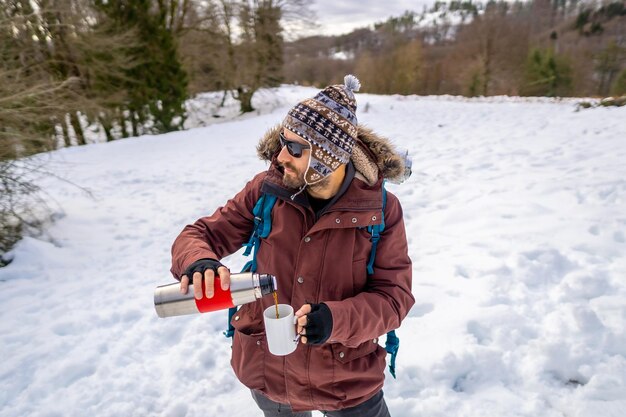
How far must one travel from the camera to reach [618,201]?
15.2 ft

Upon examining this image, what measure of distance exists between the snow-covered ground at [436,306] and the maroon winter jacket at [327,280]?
1.13 m

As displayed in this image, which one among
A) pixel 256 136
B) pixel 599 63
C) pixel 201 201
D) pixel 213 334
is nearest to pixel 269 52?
pixel 256 136

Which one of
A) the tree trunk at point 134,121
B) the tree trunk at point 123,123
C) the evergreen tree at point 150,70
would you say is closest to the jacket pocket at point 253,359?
the evergreen tree at point 150,70

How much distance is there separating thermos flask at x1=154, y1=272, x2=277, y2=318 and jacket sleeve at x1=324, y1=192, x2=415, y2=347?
261 mm

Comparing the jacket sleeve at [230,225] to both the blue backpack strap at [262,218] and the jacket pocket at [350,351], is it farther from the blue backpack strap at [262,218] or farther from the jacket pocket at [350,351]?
the jacket pocket at [350,351]

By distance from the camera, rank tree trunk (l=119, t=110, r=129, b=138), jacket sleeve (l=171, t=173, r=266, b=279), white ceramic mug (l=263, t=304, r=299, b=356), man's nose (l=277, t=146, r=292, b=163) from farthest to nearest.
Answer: tree trunk (l=119, t=110, r=129, b=138), jacket sleeve (l=171, t=173, r=266, b=279), man's nose (l=277, t=146, r=292, b=163), white ceramic mug (l=263, t=304, r=299, b=356)

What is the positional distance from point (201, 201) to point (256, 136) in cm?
716

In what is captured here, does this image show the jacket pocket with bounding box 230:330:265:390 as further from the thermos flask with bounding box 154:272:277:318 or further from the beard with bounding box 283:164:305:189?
the beard with bounding box 283:164:305:189

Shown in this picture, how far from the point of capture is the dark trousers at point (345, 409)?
164 cm

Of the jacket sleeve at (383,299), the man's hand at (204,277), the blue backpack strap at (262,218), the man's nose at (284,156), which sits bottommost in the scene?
the jacket sleeve at (383,299)

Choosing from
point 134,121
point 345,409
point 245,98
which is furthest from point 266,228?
point 245,98

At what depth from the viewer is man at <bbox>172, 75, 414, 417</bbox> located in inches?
60.3

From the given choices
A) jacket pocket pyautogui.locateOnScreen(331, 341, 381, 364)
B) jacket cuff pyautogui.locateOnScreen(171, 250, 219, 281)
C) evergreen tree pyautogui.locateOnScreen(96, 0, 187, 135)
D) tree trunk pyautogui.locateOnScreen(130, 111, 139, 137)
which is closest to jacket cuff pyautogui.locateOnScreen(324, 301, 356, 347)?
jacket pocket pyautogui.locateOnScreen(331, 341, 381, 364)

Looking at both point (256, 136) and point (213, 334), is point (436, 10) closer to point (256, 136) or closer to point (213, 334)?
point (256, 136)
